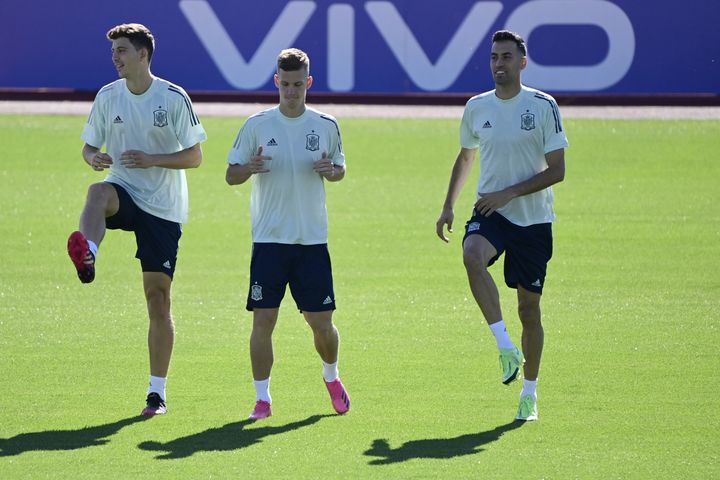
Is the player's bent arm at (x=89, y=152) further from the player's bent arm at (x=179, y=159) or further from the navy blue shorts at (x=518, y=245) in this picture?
the navy blue shorts at (x=518, y=245)

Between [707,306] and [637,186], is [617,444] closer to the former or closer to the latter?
[707,306]

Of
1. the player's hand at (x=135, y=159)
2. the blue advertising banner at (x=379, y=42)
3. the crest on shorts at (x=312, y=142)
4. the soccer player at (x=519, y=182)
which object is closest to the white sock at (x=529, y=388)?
the soccer player at (x=519, y=182)

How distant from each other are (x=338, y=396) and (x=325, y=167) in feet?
4.88

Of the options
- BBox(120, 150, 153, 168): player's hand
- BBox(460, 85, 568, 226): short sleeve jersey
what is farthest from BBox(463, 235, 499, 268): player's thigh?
BBox(120, 150, 153, 168): player's hand

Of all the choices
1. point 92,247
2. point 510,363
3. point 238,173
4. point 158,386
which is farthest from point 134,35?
point 510,363

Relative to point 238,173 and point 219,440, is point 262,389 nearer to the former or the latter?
point 219,440

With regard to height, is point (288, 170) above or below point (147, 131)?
below

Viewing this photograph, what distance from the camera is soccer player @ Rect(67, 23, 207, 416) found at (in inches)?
322

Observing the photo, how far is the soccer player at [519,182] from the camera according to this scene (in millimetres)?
8102

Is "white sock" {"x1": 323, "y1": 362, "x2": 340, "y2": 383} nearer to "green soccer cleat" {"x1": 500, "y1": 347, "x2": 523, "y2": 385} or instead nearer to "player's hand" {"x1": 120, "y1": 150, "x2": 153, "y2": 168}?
"green soccer cleat" {"x1": 500, "y1": 347, "x2": 523, "y2": 385}

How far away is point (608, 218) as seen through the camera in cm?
1559

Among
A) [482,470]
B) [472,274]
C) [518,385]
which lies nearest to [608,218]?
[518,385]

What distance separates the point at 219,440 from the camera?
7535 mm

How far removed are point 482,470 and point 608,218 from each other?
907 centimetres
